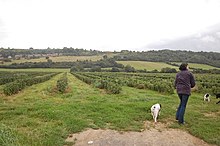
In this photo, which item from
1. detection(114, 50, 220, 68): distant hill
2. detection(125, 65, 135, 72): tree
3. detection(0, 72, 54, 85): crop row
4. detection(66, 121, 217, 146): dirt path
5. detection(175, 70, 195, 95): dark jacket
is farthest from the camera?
detection(114, 50, 220, 68): distant hill

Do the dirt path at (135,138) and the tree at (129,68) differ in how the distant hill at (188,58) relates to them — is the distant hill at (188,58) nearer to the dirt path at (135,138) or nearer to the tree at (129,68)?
the tree at (129,68)

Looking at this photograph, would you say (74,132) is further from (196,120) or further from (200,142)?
(196,120)

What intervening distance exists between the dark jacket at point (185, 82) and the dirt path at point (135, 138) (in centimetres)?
171

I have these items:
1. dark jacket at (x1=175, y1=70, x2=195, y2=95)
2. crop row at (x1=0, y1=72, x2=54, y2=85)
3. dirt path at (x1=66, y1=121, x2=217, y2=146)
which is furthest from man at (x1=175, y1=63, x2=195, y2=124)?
crop row at (x1=0, y1=72, x2=54, y2=85)

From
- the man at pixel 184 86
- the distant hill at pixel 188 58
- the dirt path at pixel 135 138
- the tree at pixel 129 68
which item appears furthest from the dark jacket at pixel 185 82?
the distant hill at pixel 188 58

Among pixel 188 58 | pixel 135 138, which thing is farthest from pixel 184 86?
pixel 188 58

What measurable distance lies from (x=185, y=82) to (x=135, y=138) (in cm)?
336

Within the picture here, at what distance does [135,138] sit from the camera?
294 inches

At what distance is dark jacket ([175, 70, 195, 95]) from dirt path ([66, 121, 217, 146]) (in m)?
1.71

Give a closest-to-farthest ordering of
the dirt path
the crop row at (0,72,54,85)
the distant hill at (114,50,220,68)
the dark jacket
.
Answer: the dirt path < the dark jacket < the crop row at (0,72,54,85) < the distant hill at (114,50,220,68)

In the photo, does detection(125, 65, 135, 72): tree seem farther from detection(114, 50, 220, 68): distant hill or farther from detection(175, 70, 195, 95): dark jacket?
detection(175, 70, 195, 95): dark jacket

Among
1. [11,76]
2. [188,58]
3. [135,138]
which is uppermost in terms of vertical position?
[188,58]

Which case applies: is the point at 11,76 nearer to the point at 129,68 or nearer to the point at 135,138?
the point at 135,138

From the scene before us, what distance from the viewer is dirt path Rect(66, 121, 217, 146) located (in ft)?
23.0
